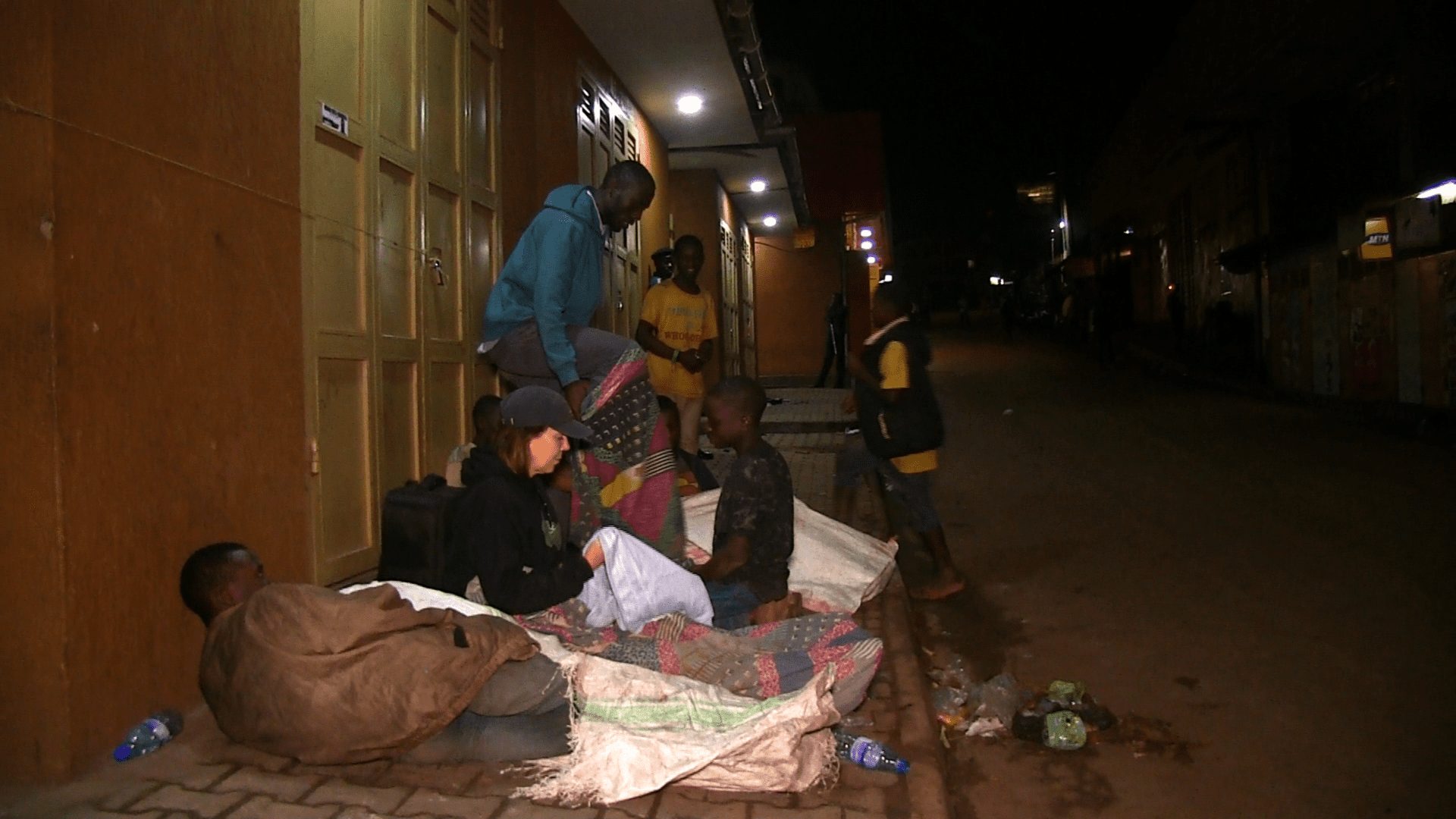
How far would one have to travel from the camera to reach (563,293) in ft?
13.9

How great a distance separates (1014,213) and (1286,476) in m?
73.3

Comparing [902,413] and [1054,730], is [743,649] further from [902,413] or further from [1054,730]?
[902,413]

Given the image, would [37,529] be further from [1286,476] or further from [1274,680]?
[1286,476]

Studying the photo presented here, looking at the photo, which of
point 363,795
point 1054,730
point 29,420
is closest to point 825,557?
point 1054,730

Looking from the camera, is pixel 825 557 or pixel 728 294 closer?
pixel 825 557

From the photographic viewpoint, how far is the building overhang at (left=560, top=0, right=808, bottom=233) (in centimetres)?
756

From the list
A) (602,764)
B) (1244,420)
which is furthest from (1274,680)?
(1244,420)

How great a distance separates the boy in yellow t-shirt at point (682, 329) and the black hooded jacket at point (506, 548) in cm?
322

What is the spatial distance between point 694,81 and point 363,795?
25.2ft

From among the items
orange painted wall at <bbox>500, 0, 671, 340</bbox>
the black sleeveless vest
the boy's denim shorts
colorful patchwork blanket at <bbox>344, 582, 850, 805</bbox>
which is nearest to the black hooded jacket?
colorful patchwork blanket at <bbox>344, 582, 850, 805</bbox>

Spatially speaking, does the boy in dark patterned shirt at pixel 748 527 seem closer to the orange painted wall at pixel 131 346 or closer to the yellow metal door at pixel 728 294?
the orange painted wall at pixel 131 346

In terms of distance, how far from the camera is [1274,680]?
438 cm

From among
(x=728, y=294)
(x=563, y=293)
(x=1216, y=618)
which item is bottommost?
(x=1216, y=618)

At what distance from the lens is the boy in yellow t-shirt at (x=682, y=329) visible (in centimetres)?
677
